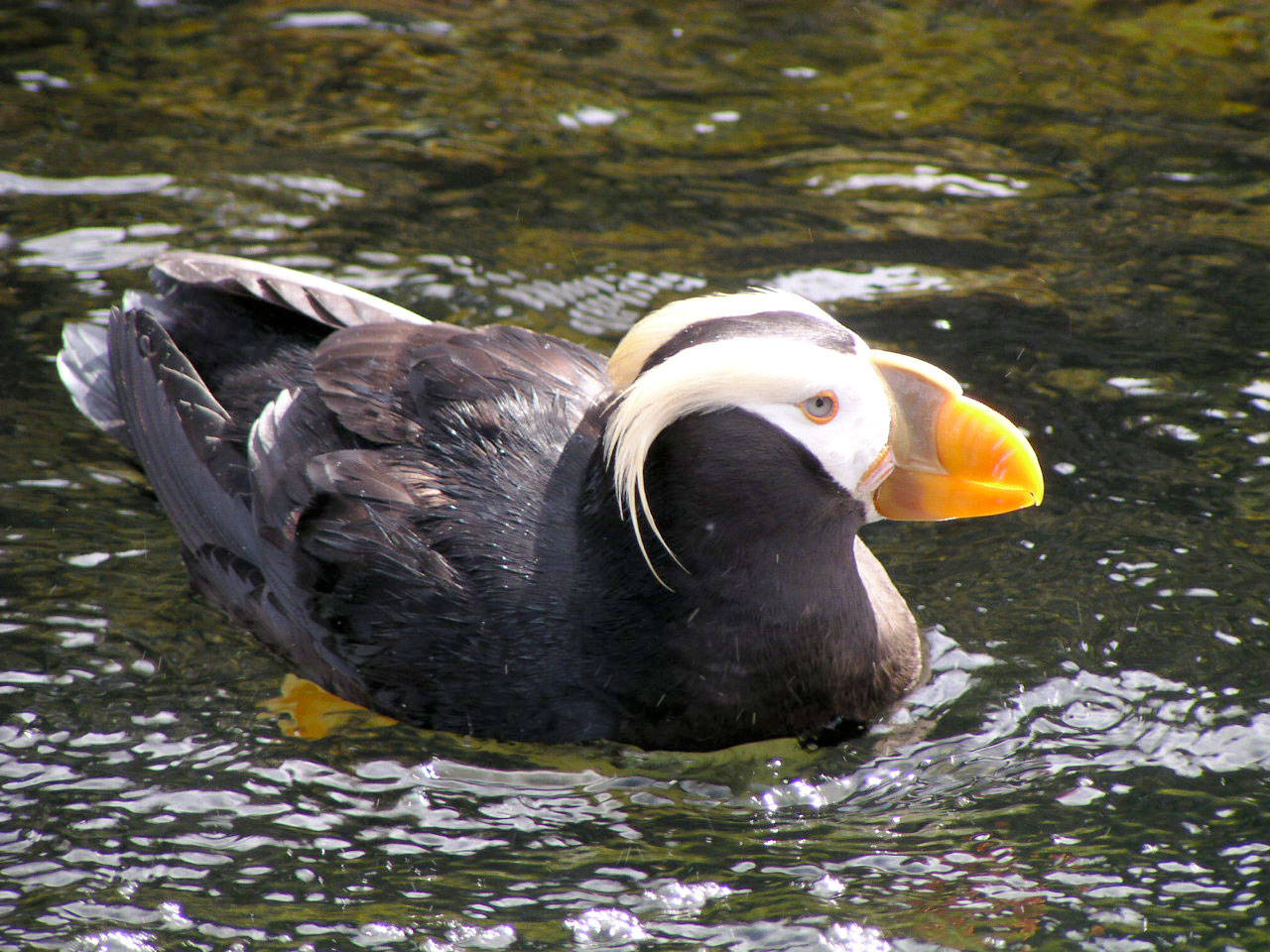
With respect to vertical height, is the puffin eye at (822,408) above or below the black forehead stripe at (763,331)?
below

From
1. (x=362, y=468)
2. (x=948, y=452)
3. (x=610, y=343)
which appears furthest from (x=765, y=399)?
(x=610, y=343)

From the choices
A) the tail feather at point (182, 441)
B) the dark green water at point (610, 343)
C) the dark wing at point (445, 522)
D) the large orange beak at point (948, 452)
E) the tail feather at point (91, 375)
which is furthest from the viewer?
the tail feather at point (91, 375)

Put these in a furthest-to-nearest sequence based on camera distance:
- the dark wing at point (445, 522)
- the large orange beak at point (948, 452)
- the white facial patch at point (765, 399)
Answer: the dark wing at point (445, 522) → the large orange beak at point (948, 452) → the white facial patch at point (765, 399)

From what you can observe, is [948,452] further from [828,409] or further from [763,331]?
[763,331]

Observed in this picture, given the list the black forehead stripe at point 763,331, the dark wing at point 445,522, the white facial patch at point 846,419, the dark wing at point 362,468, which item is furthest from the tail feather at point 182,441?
the white facial patch at point 846,419

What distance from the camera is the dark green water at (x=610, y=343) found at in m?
3.54

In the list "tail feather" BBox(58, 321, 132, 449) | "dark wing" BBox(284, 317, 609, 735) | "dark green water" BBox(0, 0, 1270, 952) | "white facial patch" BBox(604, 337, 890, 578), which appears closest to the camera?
"dark green water" BBox(0, 0, 1270, 952)

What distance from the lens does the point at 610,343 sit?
227 inches

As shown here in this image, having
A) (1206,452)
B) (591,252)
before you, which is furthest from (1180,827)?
(591,252)

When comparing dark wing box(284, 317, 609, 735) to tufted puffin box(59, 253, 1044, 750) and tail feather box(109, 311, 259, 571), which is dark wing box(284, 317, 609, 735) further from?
tail feather box(109, 311, 259, 571)

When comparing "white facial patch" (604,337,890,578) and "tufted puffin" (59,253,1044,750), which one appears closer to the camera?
"white facial patch" (604,337,890,578)

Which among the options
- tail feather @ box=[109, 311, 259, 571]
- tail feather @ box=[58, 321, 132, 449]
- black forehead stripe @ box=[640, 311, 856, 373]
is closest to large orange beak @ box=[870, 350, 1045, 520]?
black forehead stripe @ box=[640, 311, 856, 373]

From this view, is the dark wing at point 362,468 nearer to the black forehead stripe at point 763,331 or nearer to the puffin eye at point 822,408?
the black forehead stripe at point 763,331

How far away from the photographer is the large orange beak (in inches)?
151
